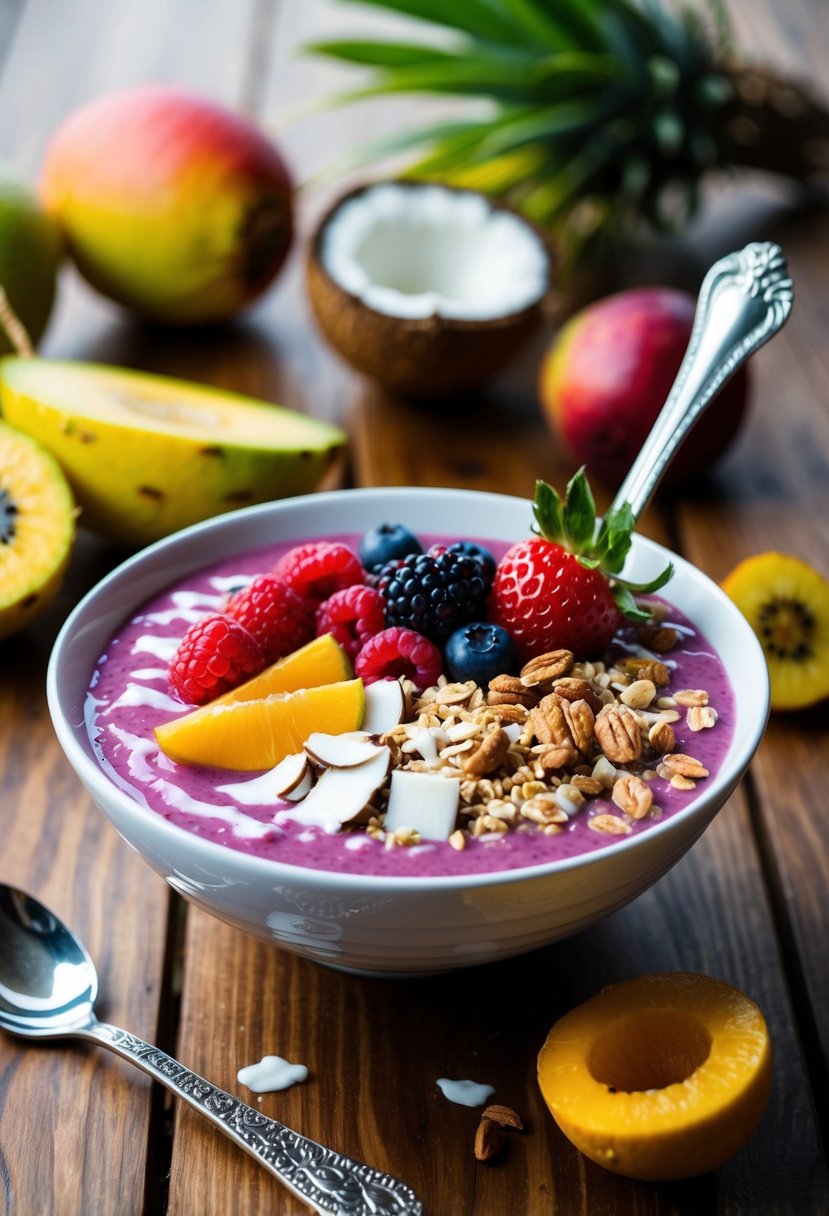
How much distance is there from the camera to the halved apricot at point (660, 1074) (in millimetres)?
902

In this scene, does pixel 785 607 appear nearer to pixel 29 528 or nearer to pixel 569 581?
pixel 569 581

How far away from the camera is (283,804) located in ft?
3.40

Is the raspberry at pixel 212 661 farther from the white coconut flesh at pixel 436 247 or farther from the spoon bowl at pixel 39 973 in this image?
the white coconut flesh at pixel 436 247

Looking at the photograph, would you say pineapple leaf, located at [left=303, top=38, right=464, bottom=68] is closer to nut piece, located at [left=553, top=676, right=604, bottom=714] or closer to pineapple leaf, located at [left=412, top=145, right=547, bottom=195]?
pineapple leaf, located at [left=412, top=145, right=547, bottom=195]

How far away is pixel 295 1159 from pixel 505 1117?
17cm

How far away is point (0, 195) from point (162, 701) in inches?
42.6

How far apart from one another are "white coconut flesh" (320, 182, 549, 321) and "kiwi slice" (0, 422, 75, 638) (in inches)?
26.9

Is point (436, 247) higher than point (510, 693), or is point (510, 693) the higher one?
point (510, 693)

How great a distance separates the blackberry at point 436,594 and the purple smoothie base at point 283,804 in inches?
8.1

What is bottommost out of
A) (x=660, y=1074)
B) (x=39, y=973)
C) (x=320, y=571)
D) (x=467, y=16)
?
(x=39, y=973)

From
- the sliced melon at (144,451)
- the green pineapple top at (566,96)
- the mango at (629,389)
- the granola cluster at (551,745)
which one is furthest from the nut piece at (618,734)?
the green pineapple top at (566,96)

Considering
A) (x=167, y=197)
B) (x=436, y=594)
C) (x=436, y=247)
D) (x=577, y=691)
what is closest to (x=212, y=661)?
(x=436, y=594)

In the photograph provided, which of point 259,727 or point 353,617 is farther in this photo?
point 353,617

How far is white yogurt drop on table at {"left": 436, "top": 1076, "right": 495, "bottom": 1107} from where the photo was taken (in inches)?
40.8
